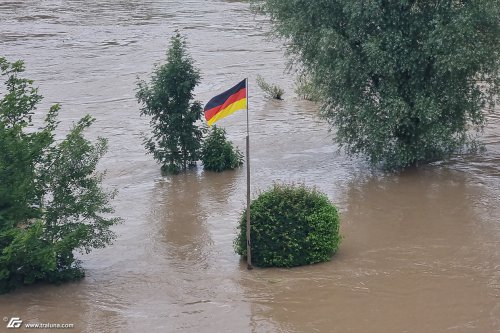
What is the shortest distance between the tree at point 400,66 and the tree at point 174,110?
285 cm

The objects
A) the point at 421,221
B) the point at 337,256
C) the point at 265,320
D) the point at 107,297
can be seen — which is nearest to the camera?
the point at 265,320

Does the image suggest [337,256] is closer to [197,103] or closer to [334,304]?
[334,304]

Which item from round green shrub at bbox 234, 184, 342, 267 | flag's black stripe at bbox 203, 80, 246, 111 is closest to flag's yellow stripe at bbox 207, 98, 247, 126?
flag's black stripe at bbox 203, 80, 246, 111

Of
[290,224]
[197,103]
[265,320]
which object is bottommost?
[265,320]

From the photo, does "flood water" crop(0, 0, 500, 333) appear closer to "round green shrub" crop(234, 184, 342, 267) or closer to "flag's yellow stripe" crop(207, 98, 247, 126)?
"round green shrub" crop(234, 184, 342, 267)

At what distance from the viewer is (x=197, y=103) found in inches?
902

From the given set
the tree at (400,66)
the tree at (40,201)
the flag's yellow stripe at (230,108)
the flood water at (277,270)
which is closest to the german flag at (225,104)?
the flag's yellow stripe at (230,108)

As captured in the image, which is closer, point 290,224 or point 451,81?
point 290,224

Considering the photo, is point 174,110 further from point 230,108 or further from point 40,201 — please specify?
point 40,201

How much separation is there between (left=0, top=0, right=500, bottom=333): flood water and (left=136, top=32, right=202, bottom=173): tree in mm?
595

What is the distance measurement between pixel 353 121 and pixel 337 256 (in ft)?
20.0

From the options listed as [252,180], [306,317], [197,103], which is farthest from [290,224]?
[197,103]

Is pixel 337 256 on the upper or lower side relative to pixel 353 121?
lower

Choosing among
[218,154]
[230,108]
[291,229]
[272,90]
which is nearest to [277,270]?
[291,229]
